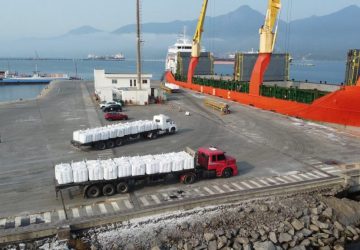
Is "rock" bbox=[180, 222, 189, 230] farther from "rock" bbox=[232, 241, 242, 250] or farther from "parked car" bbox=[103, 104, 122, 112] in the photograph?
"parked car" bbox=[103, 104, 122, 112]

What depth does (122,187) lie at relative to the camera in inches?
859

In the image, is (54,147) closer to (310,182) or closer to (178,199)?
(178,199)

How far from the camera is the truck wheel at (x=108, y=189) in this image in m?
21.4

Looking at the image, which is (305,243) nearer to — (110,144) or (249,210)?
(249,210)

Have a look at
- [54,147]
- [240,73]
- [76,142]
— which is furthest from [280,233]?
[240,73]

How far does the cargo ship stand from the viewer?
37.6 meters

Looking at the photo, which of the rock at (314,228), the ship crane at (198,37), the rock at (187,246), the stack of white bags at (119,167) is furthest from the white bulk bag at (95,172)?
the ship crane at (198,37)

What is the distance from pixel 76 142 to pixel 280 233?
19.8 metres

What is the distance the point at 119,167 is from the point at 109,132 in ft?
36.0

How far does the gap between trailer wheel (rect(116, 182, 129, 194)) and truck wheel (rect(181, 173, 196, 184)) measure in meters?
3.93

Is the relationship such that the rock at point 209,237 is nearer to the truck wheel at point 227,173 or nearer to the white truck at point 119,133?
the truck wheel at point 227,173

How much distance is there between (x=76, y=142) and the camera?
31.0m

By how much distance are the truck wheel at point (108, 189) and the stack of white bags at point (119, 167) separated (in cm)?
54

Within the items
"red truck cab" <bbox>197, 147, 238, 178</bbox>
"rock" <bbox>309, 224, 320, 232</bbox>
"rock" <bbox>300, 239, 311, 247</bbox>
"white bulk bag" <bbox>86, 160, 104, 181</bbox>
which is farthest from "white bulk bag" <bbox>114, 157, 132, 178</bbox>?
"rock" <bbox>309, 224, 320, 232</bbox>
